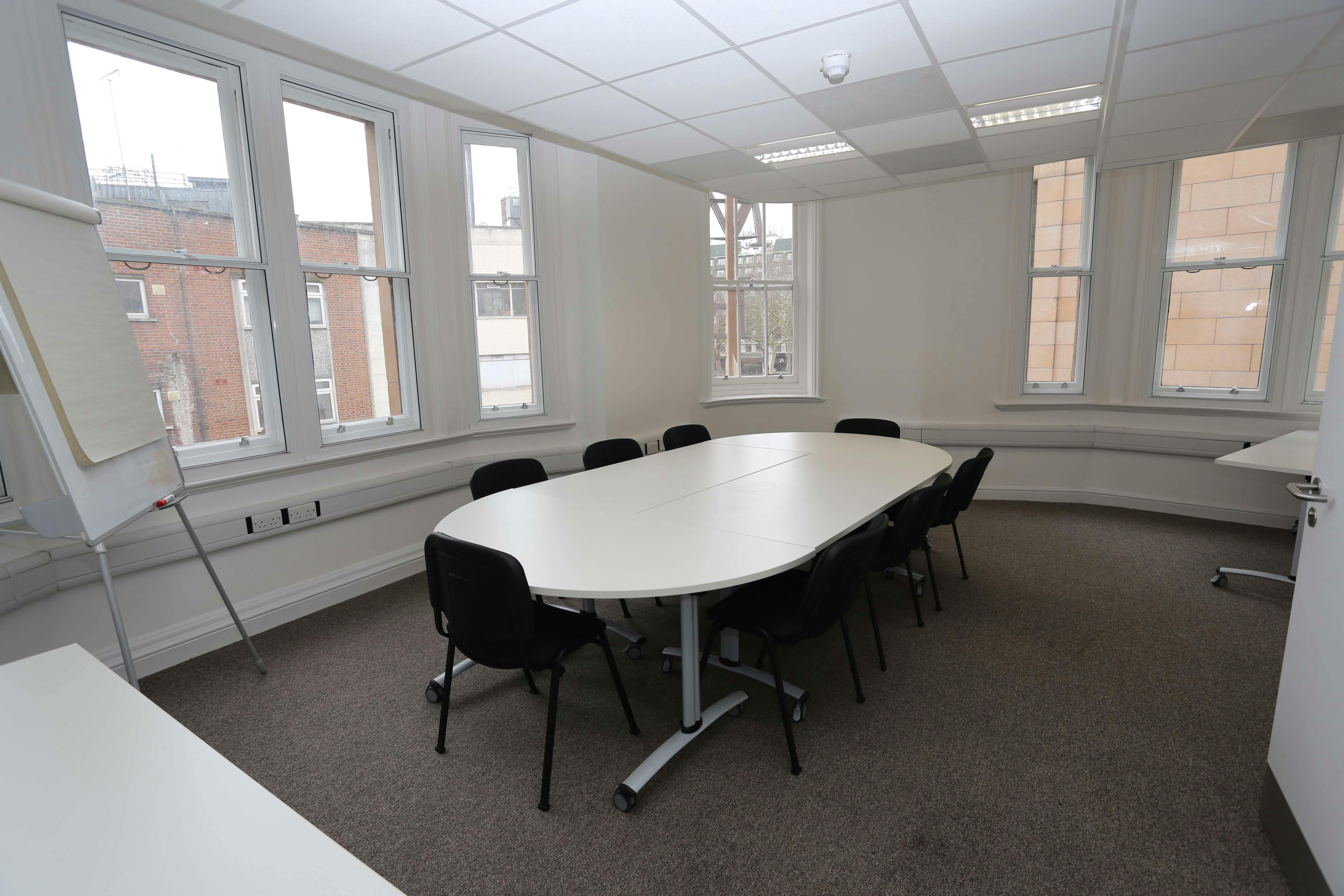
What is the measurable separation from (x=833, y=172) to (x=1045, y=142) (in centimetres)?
138

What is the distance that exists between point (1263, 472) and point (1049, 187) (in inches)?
109

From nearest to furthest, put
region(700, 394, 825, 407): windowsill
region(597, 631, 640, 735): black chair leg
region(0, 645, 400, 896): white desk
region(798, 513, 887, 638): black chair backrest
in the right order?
region(0, 645, 400, 896): white desk < region(798, 513, 887, 638): black chair backrest < region(597, 631, 640, 735): black chair leg < region(700, 394, 825, 407): windowsill

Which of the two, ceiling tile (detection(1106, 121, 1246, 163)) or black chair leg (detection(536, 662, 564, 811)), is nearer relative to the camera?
black chair leg (detection(536, 662, 564, 811))

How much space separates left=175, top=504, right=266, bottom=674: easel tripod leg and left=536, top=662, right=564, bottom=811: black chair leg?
5.43 feet

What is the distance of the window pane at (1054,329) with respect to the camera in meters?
5.45

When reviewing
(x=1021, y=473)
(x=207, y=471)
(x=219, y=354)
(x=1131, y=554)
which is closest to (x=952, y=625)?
(x=1131, y=554)

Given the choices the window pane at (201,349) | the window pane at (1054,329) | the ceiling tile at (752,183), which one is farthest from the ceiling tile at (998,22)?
the window pane at (201,349)

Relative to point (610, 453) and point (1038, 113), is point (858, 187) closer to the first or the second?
point (1038, 113)

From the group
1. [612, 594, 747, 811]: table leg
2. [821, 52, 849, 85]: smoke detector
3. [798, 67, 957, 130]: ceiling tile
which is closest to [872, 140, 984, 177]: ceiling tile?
[798, 67, 957, 130]: ceiling tile

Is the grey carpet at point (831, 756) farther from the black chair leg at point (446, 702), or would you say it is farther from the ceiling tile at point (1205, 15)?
the ceiling tile at point (1205, 15)

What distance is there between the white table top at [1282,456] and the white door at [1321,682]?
70.6 inches

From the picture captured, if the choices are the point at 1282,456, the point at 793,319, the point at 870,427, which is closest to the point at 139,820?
the point at 870,427

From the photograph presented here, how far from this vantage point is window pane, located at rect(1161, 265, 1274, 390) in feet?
15.9

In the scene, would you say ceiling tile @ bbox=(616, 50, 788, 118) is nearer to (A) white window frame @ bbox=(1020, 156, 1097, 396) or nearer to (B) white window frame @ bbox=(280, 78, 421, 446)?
(B) white window frame @ bbox=(280, 78, 421, 446)
